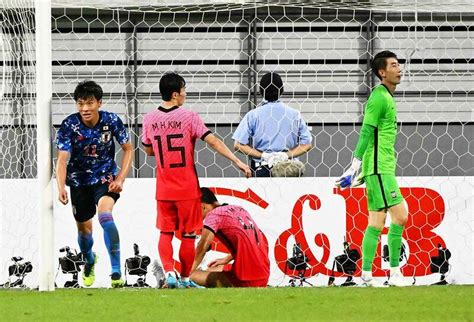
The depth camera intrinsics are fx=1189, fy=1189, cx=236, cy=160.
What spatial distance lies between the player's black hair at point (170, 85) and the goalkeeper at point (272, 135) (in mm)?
1202

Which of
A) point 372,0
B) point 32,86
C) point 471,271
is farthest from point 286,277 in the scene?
point 372,0

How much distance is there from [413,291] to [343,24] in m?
5.64

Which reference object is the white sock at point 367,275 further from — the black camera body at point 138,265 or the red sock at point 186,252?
the black camera body at point 138,265

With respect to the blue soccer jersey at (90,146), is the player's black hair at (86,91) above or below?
above

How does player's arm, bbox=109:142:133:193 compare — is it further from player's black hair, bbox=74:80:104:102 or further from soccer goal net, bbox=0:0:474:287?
soccer goal net, bbox=0:0:474:287

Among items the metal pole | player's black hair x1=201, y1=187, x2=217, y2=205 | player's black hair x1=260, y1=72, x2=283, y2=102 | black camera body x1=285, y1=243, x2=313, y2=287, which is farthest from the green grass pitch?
player's black hair x1=260, y1=72, x2=283, y2=102

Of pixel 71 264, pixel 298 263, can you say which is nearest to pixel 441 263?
pixel 298 263

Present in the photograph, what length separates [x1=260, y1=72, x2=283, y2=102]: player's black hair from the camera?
367 inches

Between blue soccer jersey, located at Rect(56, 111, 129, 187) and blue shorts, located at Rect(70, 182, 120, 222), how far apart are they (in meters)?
0.04

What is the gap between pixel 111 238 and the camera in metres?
8.38

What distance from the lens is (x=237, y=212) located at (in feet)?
27.6

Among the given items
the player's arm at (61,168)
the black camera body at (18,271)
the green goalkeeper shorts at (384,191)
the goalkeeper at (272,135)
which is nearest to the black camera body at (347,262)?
the goalkeeper at (272,135)

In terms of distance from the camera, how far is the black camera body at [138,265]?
8938mm

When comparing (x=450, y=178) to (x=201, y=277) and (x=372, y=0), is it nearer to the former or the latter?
(x=201, y=277)
